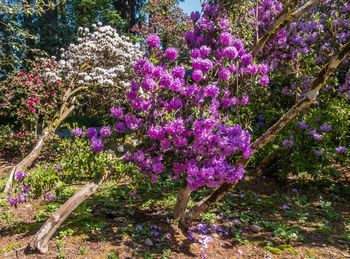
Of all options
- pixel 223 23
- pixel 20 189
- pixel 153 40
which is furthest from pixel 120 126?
pixel 223 23

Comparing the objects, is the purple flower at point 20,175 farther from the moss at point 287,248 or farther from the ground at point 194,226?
the moss at point 287,248

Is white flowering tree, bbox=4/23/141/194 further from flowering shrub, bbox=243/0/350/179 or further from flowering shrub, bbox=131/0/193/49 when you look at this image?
flowering shrub, bbox=131/0/193/49

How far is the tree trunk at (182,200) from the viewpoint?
4.08 metres

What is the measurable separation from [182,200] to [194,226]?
528 mm

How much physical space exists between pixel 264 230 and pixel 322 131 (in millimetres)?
2455

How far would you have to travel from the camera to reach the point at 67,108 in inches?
307

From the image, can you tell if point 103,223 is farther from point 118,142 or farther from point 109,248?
point 118,142

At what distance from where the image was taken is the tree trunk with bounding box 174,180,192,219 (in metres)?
4.08

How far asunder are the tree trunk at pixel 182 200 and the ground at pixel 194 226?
0.20 m

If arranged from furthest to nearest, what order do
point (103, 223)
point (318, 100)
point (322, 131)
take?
point (318, 100) < point (322, 131) < point (103, 223)

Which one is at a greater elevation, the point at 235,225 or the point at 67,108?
the point at 67,108

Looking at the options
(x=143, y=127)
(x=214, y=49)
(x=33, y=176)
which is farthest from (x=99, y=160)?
(x=214, y=49)

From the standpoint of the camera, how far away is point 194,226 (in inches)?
171

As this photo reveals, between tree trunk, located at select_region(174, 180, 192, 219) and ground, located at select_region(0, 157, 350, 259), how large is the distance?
0.20 metres
